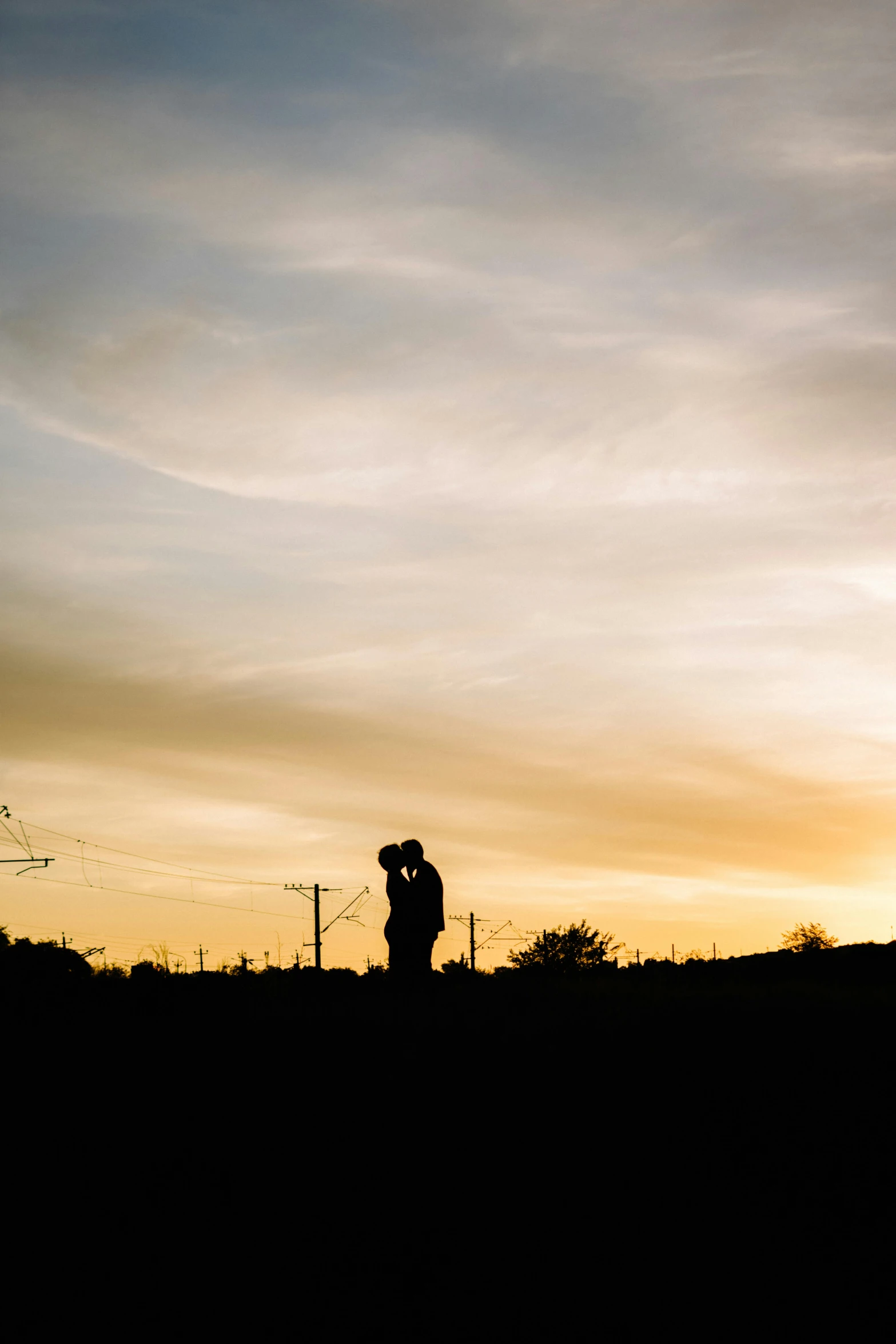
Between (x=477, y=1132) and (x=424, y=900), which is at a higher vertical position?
(x=424, y=900)

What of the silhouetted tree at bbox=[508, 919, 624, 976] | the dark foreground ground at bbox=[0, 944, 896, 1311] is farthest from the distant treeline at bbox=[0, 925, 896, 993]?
the silhouetted tree at bbox=[508, 919, 624, 976]

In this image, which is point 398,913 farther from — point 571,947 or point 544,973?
Answer: point 571,947

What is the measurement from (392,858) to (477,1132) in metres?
9.17

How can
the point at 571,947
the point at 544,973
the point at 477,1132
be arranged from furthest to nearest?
the point at 571,947, the point at 544,973, the point at 477,1132

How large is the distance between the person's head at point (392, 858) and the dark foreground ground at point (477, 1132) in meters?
4.91

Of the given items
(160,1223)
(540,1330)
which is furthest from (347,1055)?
(540,1330)

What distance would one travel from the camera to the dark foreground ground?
20.2ft

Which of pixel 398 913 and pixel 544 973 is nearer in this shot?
pixel 398 913

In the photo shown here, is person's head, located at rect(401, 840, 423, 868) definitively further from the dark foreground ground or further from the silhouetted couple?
the dark foreground ground

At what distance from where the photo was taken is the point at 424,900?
16672mm

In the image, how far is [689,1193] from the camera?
6.91 meters

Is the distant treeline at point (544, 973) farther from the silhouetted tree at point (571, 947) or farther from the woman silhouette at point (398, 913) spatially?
the silhouetted tree at point (571, 947)

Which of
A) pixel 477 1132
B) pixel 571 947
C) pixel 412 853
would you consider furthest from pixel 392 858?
pixel 571 947

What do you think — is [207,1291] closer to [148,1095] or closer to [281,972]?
[148,1095]
